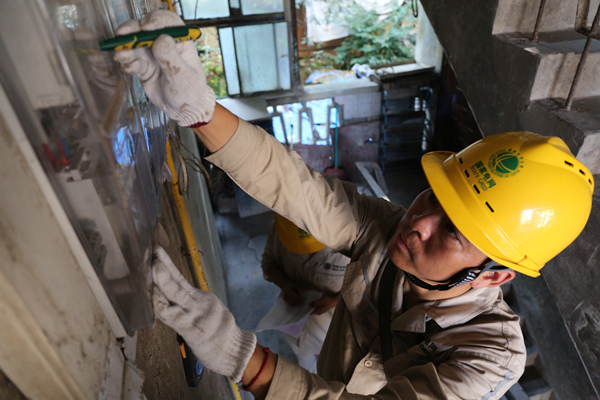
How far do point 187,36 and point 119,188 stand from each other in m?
0.39

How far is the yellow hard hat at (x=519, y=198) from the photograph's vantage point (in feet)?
4.29

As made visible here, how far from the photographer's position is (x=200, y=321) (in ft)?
3.27

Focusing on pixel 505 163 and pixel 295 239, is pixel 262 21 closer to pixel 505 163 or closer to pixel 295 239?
pixel 295 239

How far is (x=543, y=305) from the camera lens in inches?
127

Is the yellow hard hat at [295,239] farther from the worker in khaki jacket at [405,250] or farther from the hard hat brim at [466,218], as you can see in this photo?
the hard hat brim at [466,218]

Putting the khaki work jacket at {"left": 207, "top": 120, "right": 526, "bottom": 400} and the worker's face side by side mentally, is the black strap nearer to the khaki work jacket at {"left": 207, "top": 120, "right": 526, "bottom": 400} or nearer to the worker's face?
the khaki work jacket at {"left": 207, "top": 120, "right": 526, "bottom": 400}

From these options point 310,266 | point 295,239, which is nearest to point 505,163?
point 295,239

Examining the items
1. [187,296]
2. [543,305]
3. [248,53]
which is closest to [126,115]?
[187,296]

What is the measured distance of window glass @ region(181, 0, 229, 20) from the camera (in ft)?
17.7

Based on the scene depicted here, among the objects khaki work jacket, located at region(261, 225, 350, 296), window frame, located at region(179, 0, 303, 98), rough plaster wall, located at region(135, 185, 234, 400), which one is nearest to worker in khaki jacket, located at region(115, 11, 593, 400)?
rough plaster wall, located at region(135, 185, 234, 400)

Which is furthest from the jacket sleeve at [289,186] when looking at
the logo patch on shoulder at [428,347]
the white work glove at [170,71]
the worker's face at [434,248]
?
the logo patch on shoulder at [428,347]

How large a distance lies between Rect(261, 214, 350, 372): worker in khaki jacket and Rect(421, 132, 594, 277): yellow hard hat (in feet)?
4.30

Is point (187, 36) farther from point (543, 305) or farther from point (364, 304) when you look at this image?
point (543, 305)

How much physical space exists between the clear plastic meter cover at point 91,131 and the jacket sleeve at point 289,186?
339 mm
